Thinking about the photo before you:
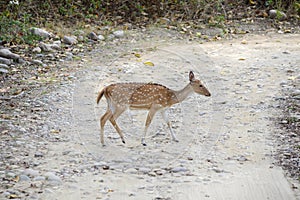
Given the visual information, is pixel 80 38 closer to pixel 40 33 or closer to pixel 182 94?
pixel 40 33

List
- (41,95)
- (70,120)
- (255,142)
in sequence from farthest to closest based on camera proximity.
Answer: (41,95)
(70,120)
(255,142)

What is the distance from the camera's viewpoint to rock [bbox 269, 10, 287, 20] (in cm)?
1280

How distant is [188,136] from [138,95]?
2.93ft

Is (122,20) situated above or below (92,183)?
above

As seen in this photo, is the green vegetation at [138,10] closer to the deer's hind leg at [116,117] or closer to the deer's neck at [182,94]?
the deer's neck at [182,94]

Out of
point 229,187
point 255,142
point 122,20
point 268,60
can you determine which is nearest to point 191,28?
point 122,20

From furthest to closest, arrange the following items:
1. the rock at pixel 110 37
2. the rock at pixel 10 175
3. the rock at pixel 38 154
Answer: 1. the rock at pixel 110 37
2. the rock at pixel 38 154
3. the rock at pixel 10 175

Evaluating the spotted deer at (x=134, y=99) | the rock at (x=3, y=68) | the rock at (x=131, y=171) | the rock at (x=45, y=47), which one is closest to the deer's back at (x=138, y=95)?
the spotted deer at (x=134, y=99)

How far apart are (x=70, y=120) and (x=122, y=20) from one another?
5.55 m

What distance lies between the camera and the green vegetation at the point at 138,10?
491 inches

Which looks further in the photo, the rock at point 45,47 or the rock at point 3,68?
the rock at point 45,47

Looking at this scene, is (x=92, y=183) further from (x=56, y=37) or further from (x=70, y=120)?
(x=56, y=37)

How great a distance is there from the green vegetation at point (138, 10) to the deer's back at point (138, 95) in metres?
5.49

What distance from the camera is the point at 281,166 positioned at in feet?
20.9
